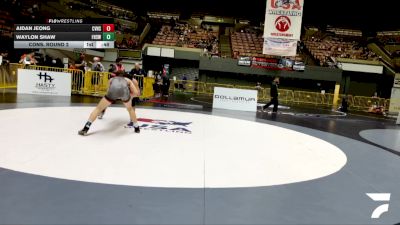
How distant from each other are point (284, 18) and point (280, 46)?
4.09 ft

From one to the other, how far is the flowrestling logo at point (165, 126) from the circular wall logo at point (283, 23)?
8782 millimetres

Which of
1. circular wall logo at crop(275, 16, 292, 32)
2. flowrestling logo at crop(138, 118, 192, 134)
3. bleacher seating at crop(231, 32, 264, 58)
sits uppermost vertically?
bleacher seating at crop(231, 32, 264, 58)

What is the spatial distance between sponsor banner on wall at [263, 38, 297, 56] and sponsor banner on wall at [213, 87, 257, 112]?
252 centimetres

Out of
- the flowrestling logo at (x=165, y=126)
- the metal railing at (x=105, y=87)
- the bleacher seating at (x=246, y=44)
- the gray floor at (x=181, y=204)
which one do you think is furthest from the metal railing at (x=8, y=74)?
the bleacher seating at (x=246, y=44)

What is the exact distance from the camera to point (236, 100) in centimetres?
1402

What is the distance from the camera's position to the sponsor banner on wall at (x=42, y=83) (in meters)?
13.0

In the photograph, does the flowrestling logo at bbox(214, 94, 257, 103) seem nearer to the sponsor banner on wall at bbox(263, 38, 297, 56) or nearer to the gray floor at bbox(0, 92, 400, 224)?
the sponsor banner on wall at bbox(263, 38, 297, 56)

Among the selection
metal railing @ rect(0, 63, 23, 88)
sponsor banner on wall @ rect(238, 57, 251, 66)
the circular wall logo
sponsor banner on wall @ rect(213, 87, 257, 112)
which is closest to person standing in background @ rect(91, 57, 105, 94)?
metal railing @ rect(0, 63, 23, 88)

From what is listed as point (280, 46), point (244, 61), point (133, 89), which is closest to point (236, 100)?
point (280, 46)

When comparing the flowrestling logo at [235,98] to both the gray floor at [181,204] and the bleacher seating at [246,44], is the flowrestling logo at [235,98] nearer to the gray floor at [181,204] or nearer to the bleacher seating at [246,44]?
the gray floor at [181,204]

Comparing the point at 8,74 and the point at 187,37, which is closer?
the point at 8,74

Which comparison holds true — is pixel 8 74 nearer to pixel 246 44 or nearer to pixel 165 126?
pixel 165 126

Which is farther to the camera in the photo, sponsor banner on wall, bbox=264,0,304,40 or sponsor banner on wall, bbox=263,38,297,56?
sponsor banner on wall, bbox=263,38,297,56
